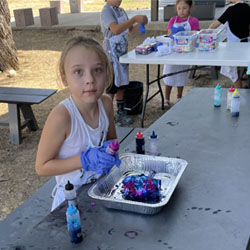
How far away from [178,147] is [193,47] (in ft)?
7.35

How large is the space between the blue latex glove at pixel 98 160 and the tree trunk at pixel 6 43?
5.65m

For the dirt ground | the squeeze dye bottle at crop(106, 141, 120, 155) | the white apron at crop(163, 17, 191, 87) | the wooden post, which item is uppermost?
the squeeze dye bottle at crop(106, 141, 120, 155)

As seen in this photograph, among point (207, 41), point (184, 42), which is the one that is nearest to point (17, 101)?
point (184, 42)

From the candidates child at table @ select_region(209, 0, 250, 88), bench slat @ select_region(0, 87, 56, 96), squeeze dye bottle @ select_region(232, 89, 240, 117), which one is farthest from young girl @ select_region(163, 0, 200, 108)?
squeeze dye bottle @ select_region(232, 89, 240, 117)

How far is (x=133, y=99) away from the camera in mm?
4332

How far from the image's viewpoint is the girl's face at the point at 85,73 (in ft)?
4.68

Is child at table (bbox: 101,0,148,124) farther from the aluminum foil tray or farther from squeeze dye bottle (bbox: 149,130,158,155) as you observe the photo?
the aluminum foil tray

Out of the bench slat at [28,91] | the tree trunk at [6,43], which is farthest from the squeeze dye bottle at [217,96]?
the tree trunk at [6,43]

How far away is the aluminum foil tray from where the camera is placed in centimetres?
122

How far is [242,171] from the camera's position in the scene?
4.96ft

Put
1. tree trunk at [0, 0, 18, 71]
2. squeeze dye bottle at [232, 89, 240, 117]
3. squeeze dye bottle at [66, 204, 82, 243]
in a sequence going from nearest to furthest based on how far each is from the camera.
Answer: squeeze dye bottle at [66, 204, 82, 243] → squeeze dye bottle at [232, 89, 240, 117] → tree trunk at [0, 0, 18, 71]

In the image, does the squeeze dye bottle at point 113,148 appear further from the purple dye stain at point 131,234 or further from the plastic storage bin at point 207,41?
the plastic storage bin at point 207,41

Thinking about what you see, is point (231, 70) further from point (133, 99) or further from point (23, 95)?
point (23, 95)

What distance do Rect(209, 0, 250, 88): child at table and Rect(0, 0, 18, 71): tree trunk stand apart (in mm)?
3984
